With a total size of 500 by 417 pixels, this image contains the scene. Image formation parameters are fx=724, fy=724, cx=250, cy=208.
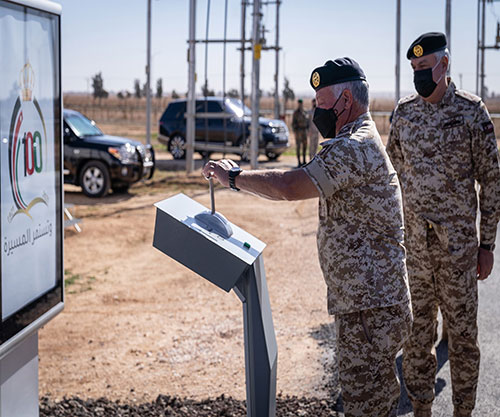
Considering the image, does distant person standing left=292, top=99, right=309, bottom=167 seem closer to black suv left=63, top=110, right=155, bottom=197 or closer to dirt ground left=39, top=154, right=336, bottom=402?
black suv left=63, top=110, right=155, bottom=197

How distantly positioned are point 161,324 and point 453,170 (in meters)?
3.67

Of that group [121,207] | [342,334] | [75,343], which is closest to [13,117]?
[342,334]

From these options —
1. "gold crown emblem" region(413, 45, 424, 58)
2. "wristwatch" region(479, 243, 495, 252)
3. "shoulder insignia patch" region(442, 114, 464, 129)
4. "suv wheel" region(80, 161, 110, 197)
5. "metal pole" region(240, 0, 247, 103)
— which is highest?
"metal pole" region(240, 0, 247, 103)

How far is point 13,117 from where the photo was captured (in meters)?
3.29

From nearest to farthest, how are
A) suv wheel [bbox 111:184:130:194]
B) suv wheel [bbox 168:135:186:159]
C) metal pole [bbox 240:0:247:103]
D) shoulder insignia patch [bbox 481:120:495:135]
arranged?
shoulder insignia patch [bbox 481:120:495:135] → suv wheel [bbox 111:184:130:194] → metal pole [bbox 240:0:247:103] → suv wheel [bbox 168:135:186:159]

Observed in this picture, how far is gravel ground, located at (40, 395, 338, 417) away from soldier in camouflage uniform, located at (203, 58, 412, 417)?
1435 millimetres

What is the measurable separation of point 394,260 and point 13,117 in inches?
71.7

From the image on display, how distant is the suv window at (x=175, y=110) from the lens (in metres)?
22.9

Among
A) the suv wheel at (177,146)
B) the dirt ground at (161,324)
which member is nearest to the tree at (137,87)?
the suv wheel at (177,146)

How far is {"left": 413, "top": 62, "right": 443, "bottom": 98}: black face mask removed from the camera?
4047 mm

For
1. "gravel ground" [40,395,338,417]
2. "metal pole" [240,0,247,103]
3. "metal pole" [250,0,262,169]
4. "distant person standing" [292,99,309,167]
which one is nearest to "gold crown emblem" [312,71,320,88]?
"gravel ground" [40,395,338,417]

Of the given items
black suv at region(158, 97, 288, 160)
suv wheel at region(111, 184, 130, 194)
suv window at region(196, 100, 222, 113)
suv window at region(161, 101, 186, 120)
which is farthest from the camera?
suv window at region(161, 101, 186, 120)

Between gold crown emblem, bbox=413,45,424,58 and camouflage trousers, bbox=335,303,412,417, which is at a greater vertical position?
gold crown emblem, bbox=413,45,424,58

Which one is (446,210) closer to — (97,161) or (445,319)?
(445,319)
